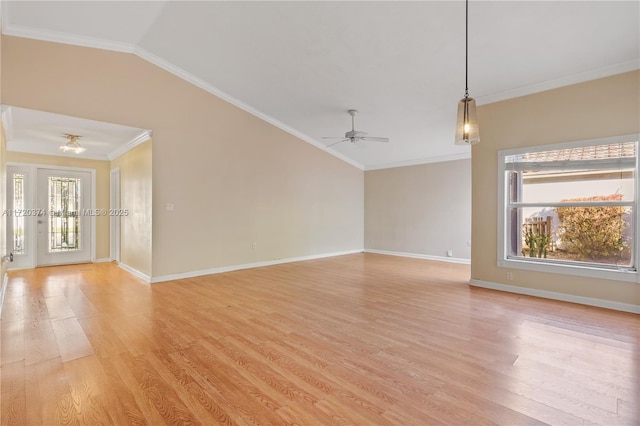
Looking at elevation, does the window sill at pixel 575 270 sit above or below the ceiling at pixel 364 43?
below

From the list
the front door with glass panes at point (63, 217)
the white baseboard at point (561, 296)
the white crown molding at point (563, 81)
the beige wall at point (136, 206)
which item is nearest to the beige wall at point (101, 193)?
Result: the front door with glass panes at point (63, 217)

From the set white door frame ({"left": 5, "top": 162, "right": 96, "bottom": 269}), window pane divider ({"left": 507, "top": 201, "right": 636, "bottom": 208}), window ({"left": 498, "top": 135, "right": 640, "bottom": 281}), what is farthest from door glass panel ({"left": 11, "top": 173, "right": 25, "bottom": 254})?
window pane divider ({"left": 507, "top": 201, "right": 636, "bottom": 208})

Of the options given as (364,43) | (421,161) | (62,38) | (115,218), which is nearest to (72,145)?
(115,218)

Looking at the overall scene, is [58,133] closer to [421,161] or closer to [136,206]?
[136,206]

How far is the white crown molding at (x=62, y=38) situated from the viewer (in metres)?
3.95

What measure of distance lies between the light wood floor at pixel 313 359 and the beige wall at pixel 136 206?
3.80 feet

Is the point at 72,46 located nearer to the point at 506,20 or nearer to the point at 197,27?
the point at 197,27

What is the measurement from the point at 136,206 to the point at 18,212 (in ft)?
8.56

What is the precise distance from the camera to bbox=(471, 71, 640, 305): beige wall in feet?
12.4

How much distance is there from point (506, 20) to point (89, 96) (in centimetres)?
570

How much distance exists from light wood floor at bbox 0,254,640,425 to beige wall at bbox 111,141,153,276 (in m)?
1.16

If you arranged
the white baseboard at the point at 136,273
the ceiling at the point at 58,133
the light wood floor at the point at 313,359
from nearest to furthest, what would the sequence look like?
the light wood floor at the point at 313,359
the ceiling at the point at 58,133
the white baseboard at the point at 136,273

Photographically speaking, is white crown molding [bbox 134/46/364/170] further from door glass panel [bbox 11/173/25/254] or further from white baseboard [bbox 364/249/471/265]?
door glass panel [bbox 11/173/25/254]

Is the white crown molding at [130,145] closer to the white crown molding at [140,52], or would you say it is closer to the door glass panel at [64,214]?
the door glass panel at [64,214]
